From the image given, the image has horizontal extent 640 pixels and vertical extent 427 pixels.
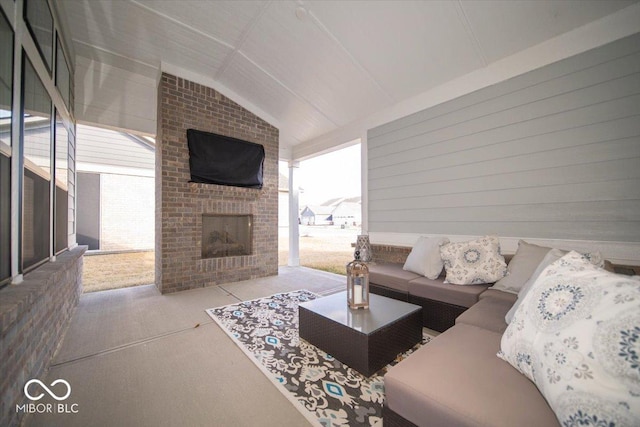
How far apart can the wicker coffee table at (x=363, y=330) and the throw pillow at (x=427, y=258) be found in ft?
2.31

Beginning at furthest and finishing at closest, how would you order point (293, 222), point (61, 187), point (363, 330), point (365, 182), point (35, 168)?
point (293, 222) < point (365, 182) < point (61, 187) < point (35, 168) < point (363, 330)

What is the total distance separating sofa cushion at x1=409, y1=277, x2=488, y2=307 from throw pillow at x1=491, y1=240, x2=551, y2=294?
0.59 ft

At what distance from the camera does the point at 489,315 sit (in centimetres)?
171

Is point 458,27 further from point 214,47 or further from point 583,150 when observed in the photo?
point 214,47

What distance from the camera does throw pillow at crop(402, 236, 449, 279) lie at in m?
2.67

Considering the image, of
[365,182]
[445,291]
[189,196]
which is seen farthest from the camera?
[365,182]

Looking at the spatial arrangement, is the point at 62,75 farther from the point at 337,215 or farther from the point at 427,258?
the point at 337,215

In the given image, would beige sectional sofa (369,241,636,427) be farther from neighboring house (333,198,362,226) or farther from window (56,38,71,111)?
neighboring house (333,198,362,226)

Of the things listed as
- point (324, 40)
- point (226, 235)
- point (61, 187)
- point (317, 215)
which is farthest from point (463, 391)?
point (317, 215)

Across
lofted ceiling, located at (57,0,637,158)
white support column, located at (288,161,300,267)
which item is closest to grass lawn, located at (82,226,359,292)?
white support column, located at (288,161,300,267)

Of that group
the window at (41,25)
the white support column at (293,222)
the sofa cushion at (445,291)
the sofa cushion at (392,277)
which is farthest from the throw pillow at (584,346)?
the white support column at (293,222)

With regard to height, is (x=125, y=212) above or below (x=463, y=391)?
above

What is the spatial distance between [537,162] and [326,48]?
2542mm

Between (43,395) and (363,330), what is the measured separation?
6.48ft
